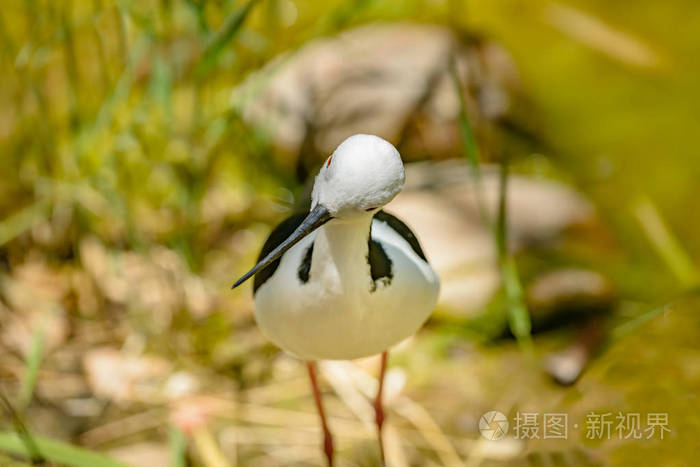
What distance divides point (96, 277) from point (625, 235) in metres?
1.46

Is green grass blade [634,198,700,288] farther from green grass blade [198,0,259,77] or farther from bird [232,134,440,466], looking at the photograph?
green grass blade [198,0,259,77]

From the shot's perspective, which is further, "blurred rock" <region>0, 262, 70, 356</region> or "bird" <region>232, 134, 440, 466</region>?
"blurred rock" <region>0, 262, 70, 356</region>

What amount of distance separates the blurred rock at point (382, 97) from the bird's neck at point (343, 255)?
1100mm

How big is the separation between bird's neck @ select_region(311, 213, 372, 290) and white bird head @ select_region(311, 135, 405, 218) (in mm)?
82

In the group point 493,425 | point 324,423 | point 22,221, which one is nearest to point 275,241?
point 324,423

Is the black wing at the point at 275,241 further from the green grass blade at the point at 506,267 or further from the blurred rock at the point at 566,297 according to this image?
the blurred rock at the point at 566,297

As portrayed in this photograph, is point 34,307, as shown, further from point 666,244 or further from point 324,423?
point 666,244

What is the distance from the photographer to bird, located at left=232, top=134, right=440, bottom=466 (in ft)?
3.04

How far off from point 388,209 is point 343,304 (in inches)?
35.1

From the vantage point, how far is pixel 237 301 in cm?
190

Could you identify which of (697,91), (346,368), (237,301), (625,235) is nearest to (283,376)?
(346,368)

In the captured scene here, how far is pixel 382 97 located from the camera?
2.21m

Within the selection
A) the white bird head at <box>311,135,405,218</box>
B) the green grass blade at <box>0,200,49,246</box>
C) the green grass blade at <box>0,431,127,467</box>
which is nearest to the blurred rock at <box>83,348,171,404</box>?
the green grass blade at <box>0,200,49,246</box>

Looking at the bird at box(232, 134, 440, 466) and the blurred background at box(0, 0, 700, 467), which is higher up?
the bird at box(232, 134, 440, 466)
